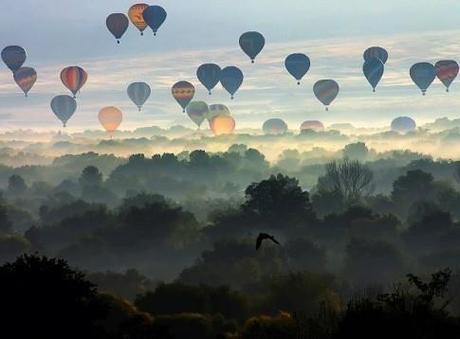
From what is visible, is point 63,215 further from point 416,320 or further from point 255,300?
point 416,320

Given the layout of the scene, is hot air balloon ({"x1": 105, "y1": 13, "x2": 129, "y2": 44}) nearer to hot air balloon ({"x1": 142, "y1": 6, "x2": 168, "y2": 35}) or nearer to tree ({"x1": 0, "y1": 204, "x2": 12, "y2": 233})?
hot air balloon ({"x1": 142, "y1": 6, "x2": 168, "y2": 35})

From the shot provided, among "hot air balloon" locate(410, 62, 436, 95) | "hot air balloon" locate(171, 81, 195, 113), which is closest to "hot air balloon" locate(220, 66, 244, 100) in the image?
"hot air balloon" locate(171, 81, 195, 113)

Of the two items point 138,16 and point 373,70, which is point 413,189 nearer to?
point 373,70

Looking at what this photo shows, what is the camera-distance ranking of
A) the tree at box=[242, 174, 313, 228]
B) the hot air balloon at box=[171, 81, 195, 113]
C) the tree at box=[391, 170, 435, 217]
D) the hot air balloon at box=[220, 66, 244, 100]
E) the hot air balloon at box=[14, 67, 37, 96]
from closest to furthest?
1. the tree at box=[242, 174, 313, 228]
2. the tree at box=[391, 170, 435, 217]
3. the hot air balloon at box=[14, 67, 37, 96]
4. the hot air balloon at box=[220, 66, 244, 100]
5. the hot air balloon at box=[171, 81, 195, 113]

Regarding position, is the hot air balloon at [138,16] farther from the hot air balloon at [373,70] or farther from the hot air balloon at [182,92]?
the hot air balloon at [373,70]

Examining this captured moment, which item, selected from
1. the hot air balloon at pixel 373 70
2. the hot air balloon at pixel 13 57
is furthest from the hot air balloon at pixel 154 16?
the hot air balloon at pixel 373 70

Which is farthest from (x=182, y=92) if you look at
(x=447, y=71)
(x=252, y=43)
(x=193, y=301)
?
(x=193, y=301)
